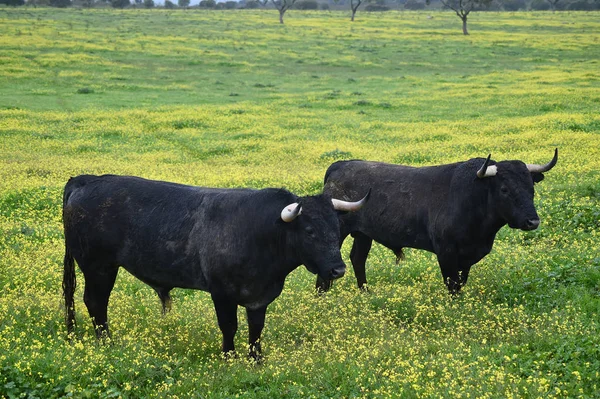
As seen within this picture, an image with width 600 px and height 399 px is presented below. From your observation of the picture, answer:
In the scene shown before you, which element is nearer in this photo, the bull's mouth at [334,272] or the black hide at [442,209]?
the bull's mouth at [334,272]

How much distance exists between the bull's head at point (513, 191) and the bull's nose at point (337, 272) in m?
2.79

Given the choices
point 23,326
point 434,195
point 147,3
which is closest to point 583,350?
point 434,195

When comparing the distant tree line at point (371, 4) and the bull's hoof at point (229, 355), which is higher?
the distant tree line at point (371, 4)

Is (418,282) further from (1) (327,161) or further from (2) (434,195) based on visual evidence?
(1) (327,161)

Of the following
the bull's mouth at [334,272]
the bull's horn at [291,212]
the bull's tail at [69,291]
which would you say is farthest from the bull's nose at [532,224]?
the bull's tail at [69,291]

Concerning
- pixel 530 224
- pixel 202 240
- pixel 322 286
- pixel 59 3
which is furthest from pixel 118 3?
pixel 530 224

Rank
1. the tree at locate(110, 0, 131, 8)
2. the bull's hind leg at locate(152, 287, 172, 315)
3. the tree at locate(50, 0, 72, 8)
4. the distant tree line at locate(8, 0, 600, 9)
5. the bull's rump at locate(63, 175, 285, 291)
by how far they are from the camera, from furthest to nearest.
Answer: the tree at locate(110, 0, 131, 8), the tree at locate(50, 0, 72, 8), the distant tree line at locate(8, 0, 600, 9), the bull's hind leg at locate(152, 287, 172, 315), the bull's rump at locate(63, 175, 285, 291)

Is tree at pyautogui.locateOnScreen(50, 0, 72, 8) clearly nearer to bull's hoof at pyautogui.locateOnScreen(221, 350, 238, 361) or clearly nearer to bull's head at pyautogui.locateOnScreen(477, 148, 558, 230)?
bull's head at pyautogui.locateOnScreen(477, 148, 558, 230)

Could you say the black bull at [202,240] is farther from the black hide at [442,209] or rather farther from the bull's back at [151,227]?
the black hide at [442,209]

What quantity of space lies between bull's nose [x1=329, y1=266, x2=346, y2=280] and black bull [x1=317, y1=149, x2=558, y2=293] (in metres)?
2.53

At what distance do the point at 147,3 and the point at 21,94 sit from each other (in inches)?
3776

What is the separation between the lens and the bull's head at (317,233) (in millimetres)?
8047

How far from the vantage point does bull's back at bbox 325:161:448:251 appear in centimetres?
1048

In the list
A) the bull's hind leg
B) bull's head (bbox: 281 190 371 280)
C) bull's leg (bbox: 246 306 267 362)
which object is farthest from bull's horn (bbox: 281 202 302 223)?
the bull's hind leg
